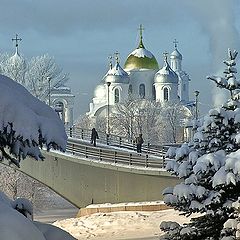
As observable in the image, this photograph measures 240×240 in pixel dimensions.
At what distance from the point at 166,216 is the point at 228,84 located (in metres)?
16.9

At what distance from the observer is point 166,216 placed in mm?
25297

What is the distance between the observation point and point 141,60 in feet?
286

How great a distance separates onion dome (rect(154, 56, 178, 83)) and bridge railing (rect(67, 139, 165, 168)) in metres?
48.2

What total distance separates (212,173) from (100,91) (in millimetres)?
81796

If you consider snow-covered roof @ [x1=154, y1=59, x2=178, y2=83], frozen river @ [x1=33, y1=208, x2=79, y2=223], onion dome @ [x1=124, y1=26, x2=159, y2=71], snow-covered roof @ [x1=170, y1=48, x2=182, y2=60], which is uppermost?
snow-covered roof @ [x1=170, y1=48, x2=182, y2=60]

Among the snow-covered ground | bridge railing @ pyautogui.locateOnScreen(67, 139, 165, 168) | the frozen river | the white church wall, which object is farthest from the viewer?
the white church wall

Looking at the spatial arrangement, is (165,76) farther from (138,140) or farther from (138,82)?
(138,140)

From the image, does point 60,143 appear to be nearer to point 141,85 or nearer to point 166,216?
point 166,216

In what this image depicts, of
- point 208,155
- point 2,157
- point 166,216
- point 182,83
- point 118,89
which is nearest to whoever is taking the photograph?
point 2,157

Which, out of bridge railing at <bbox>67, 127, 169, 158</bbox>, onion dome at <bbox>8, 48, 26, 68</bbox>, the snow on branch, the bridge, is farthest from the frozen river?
the snow on branch

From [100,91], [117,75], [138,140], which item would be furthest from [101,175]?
[100,91]

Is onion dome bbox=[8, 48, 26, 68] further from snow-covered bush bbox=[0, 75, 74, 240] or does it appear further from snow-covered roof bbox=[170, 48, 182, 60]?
snow-covered bush bbox=[0, 75, 74, 240]

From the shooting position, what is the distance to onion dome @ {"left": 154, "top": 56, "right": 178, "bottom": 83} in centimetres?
8325

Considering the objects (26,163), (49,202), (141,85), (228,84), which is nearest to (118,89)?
(141,85)
